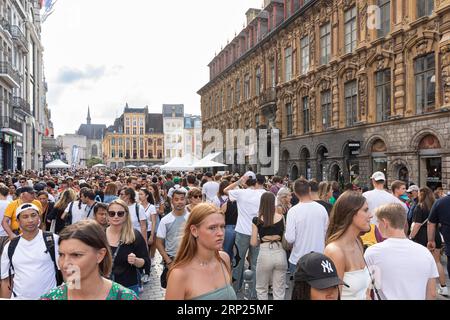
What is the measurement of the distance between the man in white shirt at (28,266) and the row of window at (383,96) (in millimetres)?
15999

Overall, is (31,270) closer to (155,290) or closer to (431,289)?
(155,290)

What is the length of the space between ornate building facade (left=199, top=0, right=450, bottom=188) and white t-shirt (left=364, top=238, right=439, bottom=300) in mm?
13504

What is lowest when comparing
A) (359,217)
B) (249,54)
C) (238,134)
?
(359,217)

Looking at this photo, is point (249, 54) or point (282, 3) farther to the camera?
point (249, 54)

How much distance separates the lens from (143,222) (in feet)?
21.7

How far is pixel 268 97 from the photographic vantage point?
1230 inches

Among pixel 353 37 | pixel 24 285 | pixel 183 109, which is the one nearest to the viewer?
pixel 24 285

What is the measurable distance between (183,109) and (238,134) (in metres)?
66.6

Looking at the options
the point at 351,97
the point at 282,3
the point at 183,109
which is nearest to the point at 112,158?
the point at 183,109

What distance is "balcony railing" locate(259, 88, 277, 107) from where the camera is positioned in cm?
3055

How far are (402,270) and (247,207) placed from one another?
391cm

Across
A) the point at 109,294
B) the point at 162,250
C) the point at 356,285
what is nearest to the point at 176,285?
the point at 109,294

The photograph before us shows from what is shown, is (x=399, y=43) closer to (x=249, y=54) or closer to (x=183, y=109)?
(x=249, y=54)
